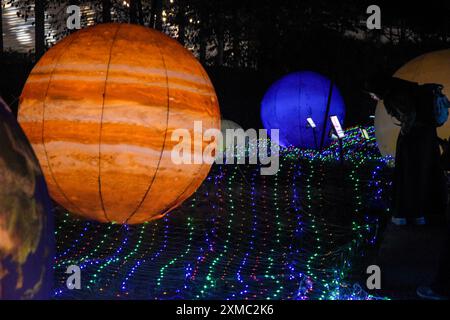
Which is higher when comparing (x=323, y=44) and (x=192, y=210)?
(x=323, y=44)

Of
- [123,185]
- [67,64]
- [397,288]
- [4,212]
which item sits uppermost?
[67,64]

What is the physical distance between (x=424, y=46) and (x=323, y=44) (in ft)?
10.8

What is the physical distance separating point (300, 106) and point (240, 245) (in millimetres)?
10456

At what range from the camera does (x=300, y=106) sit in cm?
1702

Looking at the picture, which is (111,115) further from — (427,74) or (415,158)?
(427,74)

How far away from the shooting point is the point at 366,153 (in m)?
16.4

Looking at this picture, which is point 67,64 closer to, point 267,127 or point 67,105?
point 67,105

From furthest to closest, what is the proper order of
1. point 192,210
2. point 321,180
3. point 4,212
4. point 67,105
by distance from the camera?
point 321,180, point 192,210, point 67,105, point 4,212

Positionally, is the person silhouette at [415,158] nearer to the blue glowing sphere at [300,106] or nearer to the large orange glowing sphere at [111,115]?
the large orange glowing sphere at [111,115]

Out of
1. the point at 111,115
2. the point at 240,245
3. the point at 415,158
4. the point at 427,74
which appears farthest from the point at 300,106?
the point at 111,115

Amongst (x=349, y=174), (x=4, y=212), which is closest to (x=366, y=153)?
(x=349, y=174)

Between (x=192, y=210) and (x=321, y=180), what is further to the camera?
(x=321, y=180)

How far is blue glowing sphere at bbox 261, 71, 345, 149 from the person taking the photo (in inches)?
668

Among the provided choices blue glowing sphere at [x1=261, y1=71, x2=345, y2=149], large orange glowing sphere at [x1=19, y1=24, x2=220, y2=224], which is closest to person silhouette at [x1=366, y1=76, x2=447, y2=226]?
large orange glowing sphere at [x1=19, y1=24, x2=220, y2=224]
